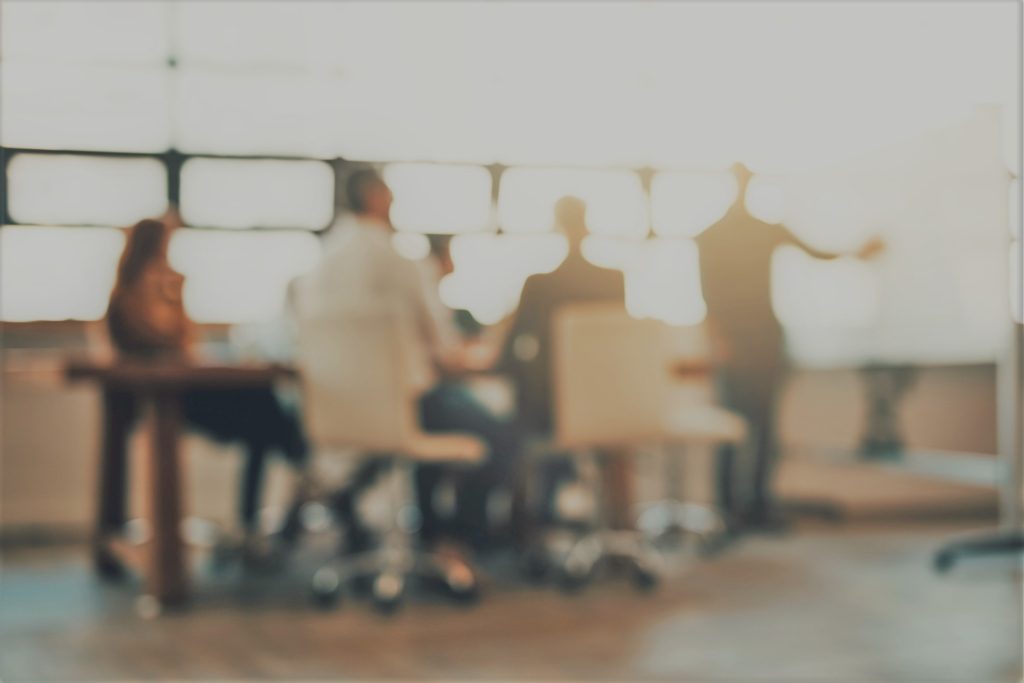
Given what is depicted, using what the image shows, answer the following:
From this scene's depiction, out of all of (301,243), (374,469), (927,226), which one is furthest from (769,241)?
(301,243)

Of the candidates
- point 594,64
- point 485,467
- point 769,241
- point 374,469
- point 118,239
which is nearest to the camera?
point 485,467

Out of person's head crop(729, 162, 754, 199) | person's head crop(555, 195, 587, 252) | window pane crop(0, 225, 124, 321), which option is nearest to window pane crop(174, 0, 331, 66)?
window pane crop(0, 225, 124, 321)

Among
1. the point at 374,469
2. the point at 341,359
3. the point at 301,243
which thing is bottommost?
the point at 374,469

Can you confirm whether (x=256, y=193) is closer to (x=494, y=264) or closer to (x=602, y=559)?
(x=494, y=264)

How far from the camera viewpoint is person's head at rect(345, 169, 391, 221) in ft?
11.4

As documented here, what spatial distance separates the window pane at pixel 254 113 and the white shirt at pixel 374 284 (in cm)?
200

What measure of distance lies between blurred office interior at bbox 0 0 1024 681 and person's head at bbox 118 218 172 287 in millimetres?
84

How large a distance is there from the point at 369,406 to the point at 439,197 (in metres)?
2.57

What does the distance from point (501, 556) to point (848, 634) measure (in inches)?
67.7

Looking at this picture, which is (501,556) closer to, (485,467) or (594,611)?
(485,467)

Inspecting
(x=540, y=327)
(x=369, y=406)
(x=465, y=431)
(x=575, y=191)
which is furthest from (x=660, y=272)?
(x=369, y=406)

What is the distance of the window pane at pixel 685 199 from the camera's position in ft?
18.7

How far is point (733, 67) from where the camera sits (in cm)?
592

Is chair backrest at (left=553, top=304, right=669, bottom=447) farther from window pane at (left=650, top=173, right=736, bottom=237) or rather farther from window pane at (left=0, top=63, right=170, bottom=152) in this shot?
window pane at (left=0, top=63, right=170, bottom=152)
